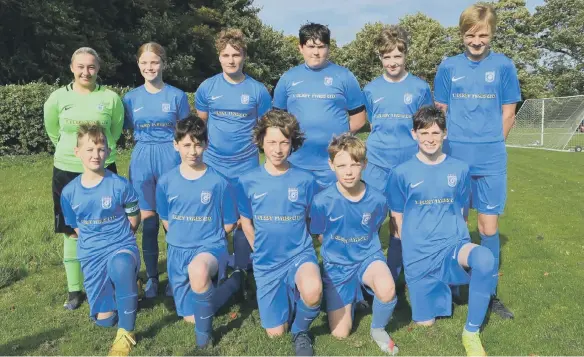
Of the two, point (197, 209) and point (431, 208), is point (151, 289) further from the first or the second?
point (431, 208)

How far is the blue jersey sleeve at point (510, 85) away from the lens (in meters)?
4.21

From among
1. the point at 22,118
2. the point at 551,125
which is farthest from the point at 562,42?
the point at 22,118

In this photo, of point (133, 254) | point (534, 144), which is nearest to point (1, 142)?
point (133, 254)

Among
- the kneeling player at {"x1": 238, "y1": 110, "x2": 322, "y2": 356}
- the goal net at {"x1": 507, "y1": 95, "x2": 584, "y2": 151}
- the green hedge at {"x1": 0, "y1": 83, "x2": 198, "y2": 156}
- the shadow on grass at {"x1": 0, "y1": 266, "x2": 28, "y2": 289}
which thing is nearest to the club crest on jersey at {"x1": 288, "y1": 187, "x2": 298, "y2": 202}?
the kneeling player at {"x1": 238, "y1": 110, "x2": 322, "y2": 356}

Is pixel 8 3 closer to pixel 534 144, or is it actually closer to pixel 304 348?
pixel 304 348

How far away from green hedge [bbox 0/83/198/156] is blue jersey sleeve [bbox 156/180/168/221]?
1163 centimetres

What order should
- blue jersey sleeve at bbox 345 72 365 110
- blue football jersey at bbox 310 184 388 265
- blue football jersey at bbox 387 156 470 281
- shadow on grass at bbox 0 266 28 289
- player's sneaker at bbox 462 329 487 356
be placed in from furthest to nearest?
shadow on grass at bbox 0 266 28 289 < blue jersey sleeve at bbox 345 72 365 110 < blue football jersey at bbox 387 156 470 281 < blue football jersey at bbox 310 184 388 265 < player's sneaker at bbox 462 329 487 356

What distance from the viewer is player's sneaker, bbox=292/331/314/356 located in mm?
3480

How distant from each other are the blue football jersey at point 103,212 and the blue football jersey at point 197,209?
0.34m

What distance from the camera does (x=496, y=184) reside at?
425cm

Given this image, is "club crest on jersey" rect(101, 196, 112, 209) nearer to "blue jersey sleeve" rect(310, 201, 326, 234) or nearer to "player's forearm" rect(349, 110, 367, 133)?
"blue jersey sleeve" rect(310, 201, 326, 234)

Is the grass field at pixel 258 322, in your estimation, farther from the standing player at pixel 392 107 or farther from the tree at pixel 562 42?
the tree at pixel 562 42

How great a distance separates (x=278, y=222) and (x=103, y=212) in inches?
55.3

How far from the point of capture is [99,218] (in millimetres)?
3861
